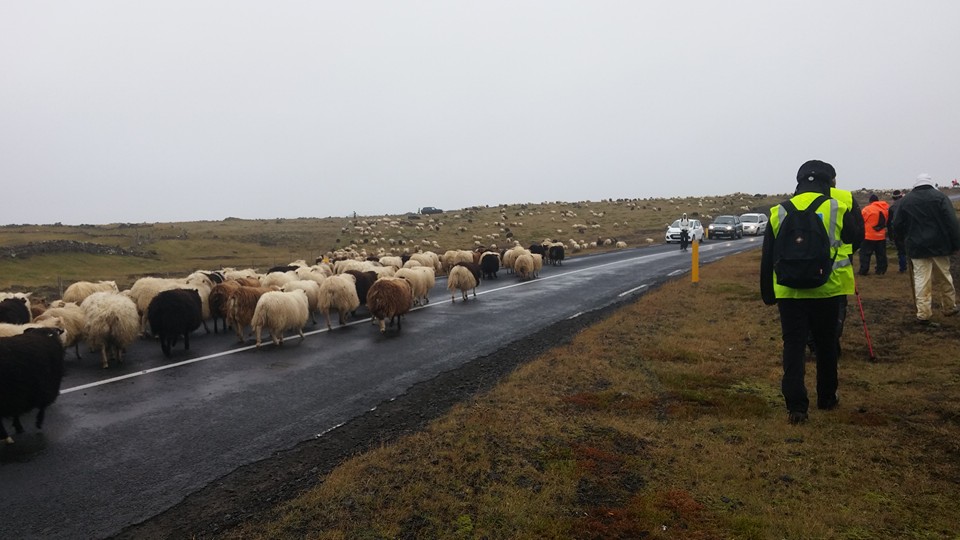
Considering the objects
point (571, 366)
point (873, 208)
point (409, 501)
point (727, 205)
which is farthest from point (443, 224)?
point (409, 501)

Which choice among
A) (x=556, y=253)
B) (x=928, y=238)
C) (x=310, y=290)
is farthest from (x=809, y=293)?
(x=556, y=253)

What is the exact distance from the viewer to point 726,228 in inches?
1742

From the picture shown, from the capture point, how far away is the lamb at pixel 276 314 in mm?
11562

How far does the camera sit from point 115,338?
9953 mm

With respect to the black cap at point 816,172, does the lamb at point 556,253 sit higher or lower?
lower

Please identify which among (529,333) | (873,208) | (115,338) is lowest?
(529,333)

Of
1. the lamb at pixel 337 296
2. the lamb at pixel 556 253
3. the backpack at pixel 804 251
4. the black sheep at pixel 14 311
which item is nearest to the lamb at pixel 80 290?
the black sheep at pixel 14 311

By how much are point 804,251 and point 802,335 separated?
0.93 m

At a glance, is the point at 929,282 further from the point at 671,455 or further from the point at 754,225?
the point at 754,225

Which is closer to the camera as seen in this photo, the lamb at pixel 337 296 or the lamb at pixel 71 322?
the lamb at pixel 71 322

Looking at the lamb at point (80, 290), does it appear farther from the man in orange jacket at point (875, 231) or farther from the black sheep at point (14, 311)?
the man in orange jacket at point (875, 231)

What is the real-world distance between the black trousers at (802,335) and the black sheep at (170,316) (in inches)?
423

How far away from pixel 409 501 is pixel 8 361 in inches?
211

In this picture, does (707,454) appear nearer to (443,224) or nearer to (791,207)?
(791,207)
